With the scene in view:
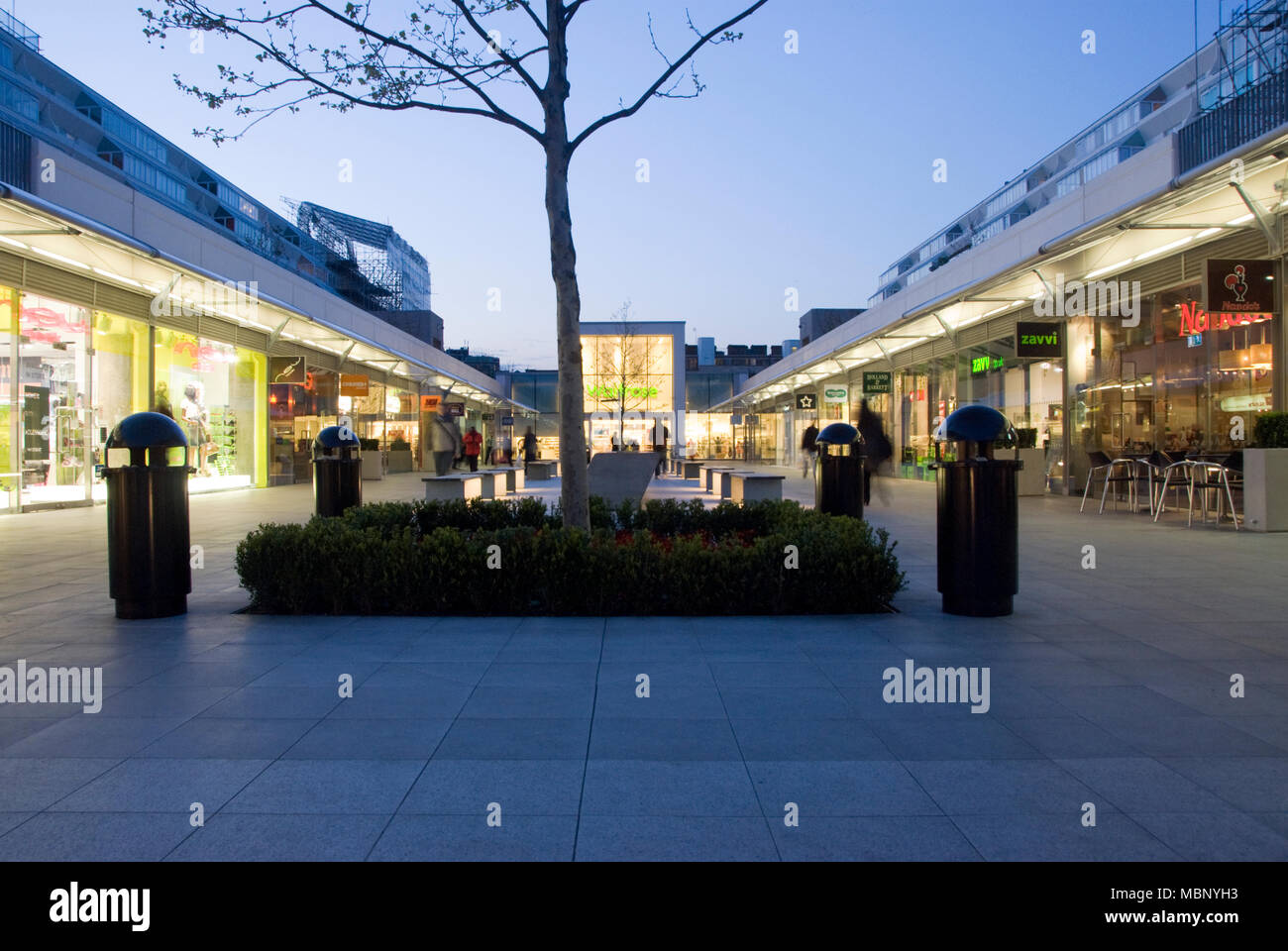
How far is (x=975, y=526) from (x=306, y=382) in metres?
26.6

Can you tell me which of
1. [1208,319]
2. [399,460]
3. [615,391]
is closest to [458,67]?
[1208,319]

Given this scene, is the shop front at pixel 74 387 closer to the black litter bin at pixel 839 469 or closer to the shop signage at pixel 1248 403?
the black litter bin at pixel 839 469

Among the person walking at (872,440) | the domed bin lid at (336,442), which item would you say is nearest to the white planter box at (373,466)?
the domed bin lid at (336,442)

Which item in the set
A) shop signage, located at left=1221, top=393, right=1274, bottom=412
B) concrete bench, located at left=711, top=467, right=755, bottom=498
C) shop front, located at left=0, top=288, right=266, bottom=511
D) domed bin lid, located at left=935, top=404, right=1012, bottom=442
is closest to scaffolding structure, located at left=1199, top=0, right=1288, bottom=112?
shop signage, located at left=1221, top=393, right=1274, bottom=412

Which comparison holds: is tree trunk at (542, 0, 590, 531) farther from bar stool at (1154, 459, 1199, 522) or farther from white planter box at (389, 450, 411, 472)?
white planter box at (389, 450, 411, 472)

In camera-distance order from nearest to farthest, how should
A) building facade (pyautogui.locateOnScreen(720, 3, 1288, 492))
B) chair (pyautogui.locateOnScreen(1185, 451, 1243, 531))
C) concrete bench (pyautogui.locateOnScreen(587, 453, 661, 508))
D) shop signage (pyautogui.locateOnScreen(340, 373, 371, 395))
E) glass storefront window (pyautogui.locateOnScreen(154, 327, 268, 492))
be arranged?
building facade (pyautogui.locateOnScreen(720, 3, 1288, 492))
chair (pyautogui.locateOnScreen(1185, 451, 1243, 531))
concrete bench (pyautogui.locateOnScreen(587, 453, 661, 508))
glass storefront window (pyautogui.locateOnScreen(154, 327, 268, 492))
shop signage (pyautogui.locateOnScreen(340, 373, 371, 395))

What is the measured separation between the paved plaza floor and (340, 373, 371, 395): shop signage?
26.5 m

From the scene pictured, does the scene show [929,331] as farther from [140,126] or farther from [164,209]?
[140,126]

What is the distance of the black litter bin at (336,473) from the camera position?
12.8 metres

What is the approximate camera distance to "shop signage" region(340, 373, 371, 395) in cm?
3288

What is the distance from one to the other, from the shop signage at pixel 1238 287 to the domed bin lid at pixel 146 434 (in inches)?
508

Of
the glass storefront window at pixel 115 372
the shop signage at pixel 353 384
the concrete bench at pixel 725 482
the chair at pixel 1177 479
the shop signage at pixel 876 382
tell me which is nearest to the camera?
the chair at pixel 1177 479

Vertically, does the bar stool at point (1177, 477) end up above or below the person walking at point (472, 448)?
below
